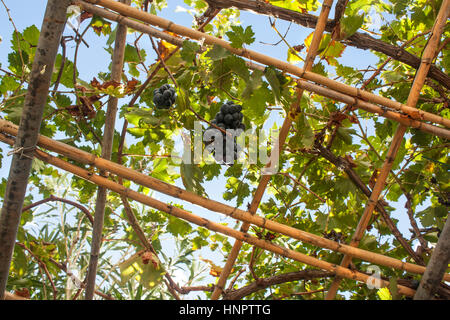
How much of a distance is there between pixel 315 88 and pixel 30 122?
729 millimetres

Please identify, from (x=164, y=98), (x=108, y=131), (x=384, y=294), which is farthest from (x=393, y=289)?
(x=108, y=131)

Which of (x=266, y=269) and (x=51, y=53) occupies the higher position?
(x=51, y=53)

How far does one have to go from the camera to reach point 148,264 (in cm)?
129

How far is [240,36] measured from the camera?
3.11ft

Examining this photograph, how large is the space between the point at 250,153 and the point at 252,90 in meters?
0.33

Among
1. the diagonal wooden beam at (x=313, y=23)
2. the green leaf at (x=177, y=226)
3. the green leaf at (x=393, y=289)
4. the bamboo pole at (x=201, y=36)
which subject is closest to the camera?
the bamboo pole at (x=201, y=36)

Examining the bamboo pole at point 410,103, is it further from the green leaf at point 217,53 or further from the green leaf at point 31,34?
the green leaf at point 31,34

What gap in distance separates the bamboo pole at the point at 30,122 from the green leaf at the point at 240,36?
1.28 ft

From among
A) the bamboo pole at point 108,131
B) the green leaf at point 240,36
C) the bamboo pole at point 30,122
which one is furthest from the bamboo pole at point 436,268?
the bamboo pole at point 30,122

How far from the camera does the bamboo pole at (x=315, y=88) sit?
3.34 ft

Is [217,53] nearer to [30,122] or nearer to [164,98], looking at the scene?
[164,98]

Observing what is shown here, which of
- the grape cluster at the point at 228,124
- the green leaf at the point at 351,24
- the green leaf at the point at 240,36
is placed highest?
the green leaf at the point at 351,24
